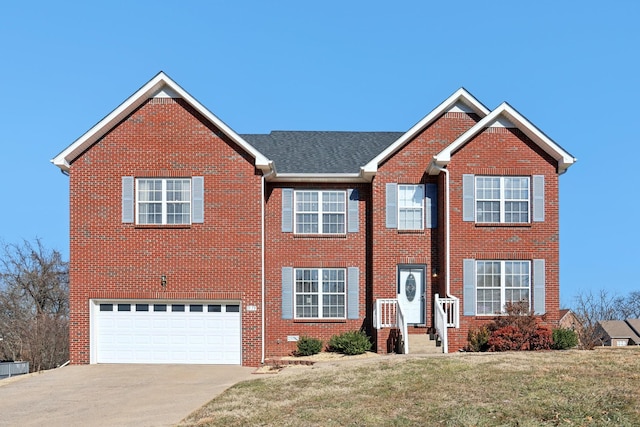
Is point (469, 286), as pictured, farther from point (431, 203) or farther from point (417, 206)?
point (417, 206)

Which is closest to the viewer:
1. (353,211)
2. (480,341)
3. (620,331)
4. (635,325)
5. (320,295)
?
(480,341)

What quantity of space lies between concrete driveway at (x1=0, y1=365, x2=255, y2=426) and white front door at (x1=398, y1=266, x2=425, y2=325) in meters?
6.03

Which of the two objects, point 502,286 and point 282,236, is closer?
point 502,286

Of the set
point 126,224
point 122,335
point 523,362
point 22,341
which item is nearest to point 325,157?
point 126,224

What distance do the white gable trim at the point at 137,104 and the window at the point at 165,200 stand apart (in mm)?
2013

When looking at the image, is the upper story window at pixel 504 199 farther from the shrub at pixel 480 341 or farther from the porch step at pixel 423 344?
the porch step at pixel 423 344

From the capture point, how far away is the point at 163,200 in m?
23.1

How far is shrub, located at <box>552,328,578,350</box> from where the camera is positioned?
22703 mm

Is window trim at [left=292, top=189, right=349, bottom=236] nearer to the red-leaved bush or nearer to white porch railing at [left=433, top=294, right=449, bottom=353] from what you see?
white porch railing at [left=433, top=294, right=449, bottom=353]

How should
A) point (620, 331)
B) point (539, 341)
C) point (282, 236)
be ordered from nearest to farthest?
point (539, 341), point (282, 236), point (620, 331)

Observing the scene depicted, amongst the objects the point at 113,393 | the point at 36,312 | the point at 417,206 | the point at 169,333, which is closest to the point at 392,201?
the point at 417,206

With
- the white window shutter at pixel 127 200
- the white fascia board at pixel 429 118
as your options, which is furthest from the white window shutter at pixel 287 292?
the white window shutter at pixel 127 200

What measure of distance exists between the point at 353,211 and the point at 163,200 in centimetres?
645

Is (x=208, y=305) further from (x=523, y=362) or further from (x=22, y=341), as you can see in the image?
(x=22, y=341)
